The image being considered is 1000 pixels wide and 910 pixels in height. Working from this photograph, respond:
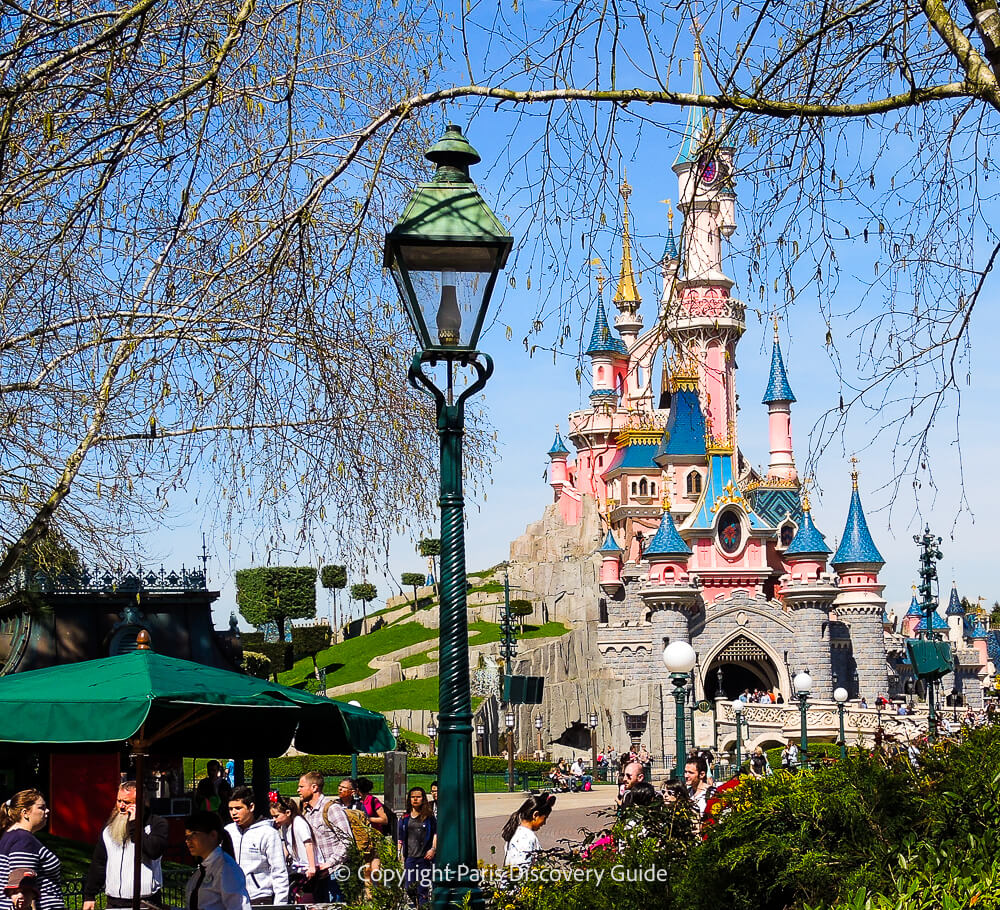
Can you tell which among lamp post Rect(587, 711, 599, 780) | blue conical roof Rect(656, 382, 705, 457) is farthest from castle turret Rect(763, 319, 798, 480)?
lamp post Rect(587, 711, 599, 780)

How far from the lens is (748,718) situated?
143 feet

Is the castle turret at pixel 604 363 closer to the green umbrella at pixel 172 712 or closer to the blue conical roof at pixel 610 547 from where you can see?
the blue conical roof at pixel 610 547

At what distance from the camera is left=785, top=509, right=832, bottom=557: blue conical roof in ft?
176

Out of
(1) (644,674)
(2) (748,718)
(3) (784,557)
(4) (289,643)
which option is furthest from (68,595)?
(4) (289,643)

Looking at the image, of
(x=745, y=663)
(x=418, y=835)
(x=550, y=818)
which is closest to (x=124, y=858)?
(x=418, y=835)

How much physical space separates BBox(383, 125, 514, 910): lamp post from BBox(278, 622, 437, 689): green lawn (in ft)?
193

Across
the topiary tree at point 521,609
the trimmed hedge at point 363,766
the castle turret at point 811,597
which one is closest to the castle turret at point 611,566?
the castle turret at point 811,597

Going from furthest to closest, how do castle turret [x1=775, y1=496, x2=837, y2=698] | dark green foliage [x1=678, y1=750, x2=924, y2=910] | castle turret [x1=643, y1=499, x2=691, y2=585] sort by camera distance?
1. castle turret [x1=643, y1=499, x2=691, y2=585]
2. castle turret [x1=775, y1=496, x2=837, y2=698]
3. dark green foliage [x1=678, y1=750, x2=924, y2=910]

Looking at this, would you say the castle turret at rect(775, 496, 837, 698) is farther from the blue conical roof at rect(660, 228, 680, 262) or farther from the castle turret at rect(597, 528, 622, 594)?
the blue conical roof at rect(660, 228, 680, 262)

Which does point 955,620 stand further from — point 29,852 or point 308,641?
point 29,852

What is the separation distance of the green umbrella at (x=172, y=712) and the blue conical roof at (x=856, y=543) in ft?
155

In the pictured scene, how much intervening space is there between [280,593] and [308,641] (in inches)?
141

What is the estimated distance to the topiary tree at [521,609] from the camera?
66.6m

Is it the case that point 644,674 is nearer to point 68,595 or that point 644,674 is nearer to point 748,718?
point 748,718
